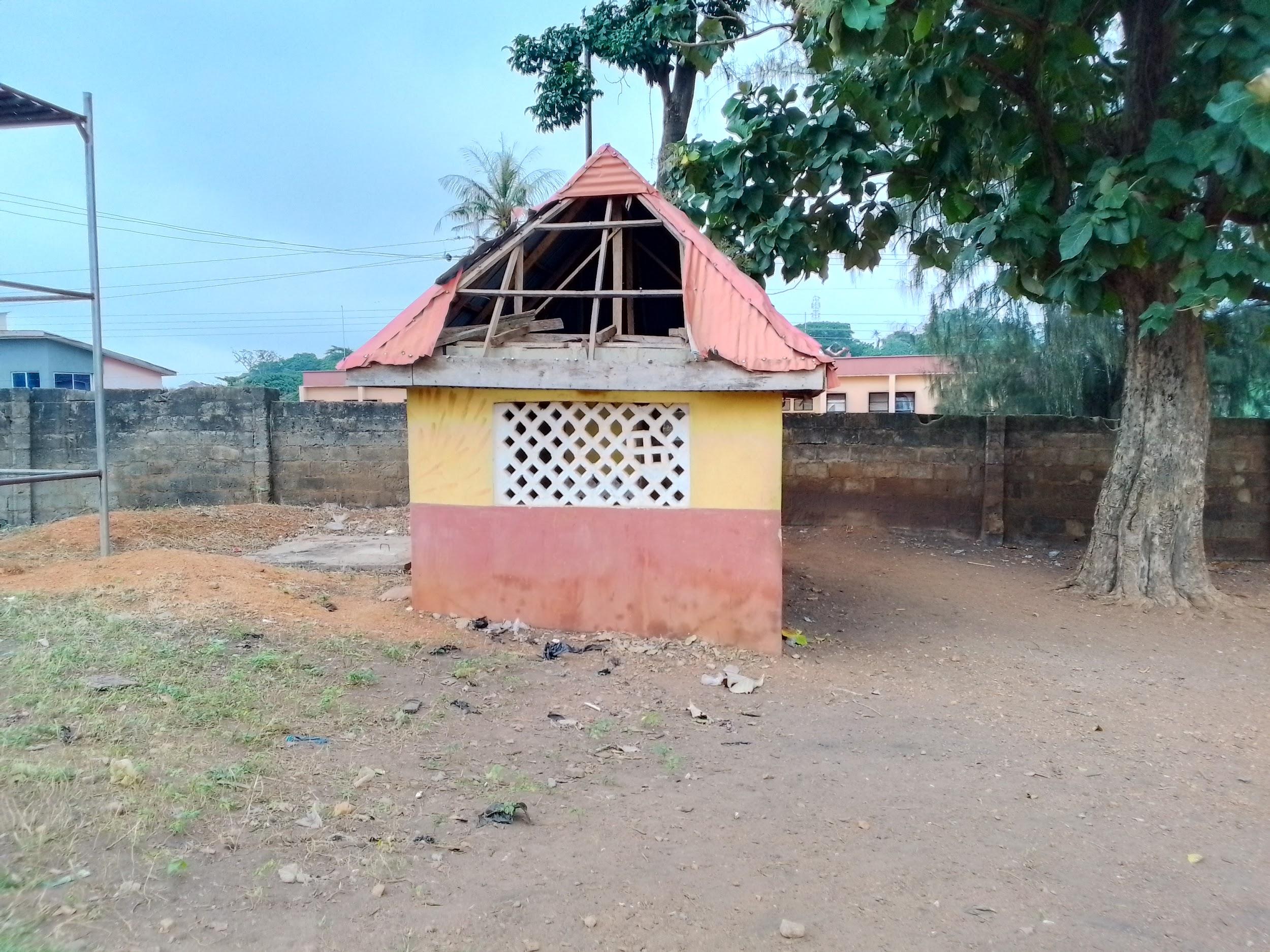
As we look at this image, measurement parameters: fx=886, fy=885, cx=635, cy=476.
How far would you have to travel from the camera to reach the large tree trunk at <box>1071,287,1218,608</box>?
7.99m

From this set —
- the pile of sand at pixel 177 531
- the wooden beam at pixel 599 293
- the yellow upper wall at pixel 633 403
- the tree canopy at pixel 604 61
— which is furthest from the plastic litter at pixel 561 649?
the tree canopy at pixel 604 61

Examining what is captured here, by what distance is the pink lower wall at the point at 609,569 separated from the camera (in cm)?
610

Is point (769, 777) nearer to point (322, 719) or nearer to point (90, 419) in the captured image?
point (322, 719)

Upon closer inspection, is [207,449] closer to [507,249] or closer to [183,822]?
[507,249]

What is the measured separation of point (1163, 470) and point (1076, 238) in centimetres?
281

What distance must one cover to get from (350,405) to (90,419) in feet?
11.2

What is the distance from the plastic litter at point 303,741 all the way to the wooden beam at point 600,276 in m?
3.00

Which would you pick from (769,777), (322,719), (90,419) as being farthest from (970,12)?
(90,419)

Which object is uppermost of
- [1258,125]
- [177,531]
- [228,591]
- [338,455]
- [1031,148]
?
[1031,148]

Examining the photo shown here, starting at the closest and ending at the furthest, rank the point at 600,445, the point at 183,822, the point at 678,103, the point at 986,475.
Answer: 1. the point at 183,822
2. the point at 600,445
3. the point at 986,475
4. the point at 678,103

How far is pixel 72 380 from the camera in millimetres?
26609

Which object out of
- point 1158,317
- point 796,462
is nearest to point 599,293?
point 1158,317

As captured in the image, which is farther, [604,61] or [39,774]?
[604,61]

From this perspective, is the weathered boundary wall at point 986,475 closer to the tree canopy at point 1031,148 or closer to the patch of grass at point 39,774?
the tree canopy at point 1031,148
